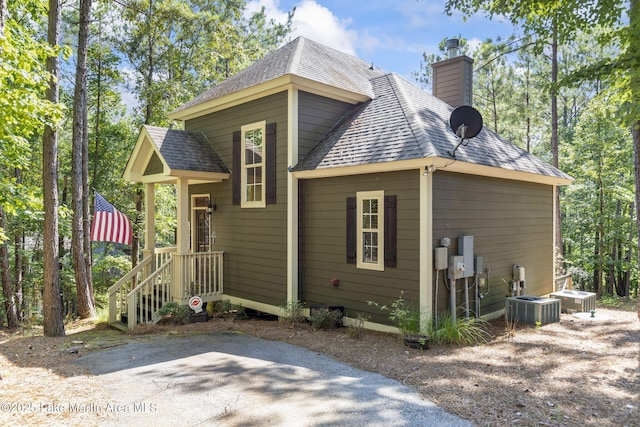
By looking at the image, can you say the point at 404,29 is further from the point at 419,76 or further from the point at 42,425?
the point at 42,425

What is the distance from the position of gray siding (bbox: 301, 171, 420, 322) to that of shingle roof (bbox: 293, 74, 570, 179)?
1.28 ft

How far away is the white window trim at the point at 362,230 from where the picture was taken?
709 cm

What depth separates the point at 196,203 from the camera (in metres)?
10.8

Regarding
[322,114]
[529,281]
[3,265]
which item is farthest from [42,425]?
[3,265]

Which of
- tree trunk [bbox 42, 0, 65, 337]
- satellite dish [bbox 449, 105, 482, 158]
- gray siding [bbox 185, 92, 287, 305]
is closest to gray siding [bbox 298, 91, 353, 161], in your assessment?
gray siding [bbox 185, 92, 287, 305]

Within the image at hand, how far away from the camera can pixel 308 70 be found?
335 inches

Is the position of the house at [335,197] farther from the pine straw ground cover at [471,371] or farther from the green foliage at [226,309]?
the pine straw ground cover at [471,371]

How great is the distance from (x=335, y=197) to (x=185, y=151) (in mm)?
3809

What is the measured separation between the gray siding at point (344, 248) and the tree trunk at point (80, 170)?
5503 mm

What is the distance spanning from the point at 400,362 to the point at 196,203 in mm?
7223

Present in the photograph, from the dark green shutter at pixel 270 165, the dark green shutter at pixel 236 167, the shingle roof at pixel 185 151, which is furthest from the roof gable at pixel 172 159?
the dark green shutter at pixel 270 165

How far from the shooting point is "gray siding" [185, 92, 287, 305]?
8.39 metres

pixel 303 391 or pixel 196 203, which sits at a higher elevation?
pixel 196 203

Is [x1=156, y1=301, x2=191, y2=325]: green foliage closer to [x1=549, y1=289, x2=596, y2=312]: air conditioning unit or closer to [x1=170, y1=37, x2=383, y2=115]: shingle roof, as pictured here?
[x1=170, y1=37, x2=383, y2=115]: shingle roof
